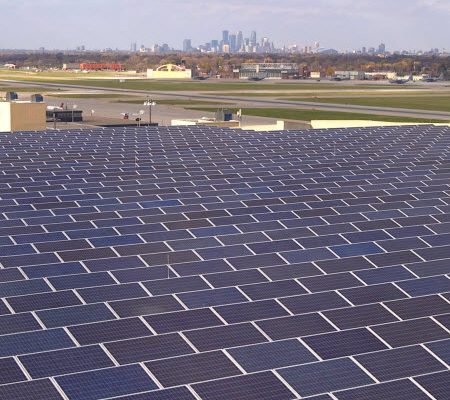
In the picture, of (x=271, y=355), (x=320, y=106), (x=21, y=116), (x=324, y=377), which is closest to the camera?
(x=324, y=377)

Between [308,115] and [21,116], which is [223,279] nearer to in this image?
[21,116]

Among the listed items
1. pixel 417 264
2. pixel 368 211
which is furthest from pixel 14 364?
pixel 368 211

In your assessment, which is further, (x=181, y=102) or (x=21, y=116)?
(x=181, y=102)

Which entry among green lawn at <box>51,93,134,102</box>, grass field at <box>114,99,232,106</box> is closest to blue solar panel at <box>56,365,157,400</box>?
grass field at <box>114,99,232,106</box>

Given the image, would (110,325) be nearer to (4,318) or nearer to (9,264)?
(4,318)

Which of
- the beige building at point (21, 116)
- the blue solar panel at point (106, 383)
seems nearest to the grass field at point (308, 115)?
the beige building at point (21, 116)

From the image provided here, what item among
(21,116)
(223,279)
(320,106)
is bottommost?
(320,106)

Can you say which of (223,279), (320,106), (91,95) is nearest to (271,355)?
(223,279)

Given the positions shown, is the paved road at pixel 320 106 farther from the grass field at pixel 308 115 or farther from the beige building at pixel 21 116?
the beige building at pixel 21 116
